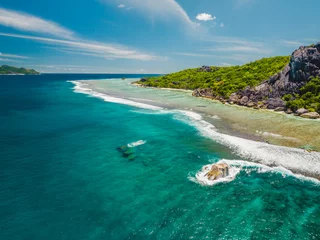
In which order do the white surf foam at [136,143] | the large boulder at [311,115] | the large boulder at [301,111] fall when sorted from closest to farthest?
the white surf foam at [136,143], the large boulder at [311,115], the large boulder at [301,111]

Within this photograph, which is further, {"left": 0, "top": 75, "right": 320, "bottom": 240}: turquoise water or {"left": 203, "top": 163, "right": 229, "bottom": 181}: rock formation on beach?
{"left": 203, "top": 163, "right": 229, "bottom": 181}: rock formation on beach

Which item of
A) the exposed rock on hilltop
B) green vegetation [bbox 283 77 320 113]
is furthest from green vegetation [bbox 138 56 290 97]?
green vegetation [bbox 283 77 320 113]

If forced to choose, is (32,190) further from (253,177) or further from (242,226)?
(253,177)

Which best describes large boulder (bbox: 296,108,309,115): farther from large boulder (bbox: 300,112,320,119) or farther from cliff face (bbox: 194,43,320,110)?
cliff face (bbox: 194,43,320,110)

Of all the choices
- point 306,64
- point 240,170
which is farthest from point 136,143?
point 306,64

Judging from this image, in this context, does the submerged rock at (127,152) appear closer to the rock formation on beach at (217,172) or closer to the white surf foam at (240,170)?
the white surf foam at (240,170)

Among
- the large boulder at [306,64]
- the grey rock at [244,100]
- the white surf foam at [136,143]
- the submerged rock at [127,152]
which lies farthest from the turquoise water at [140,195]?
the large boulder at [306,64]
